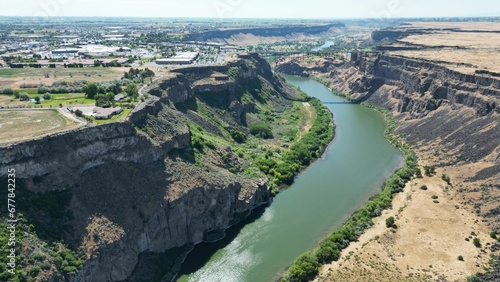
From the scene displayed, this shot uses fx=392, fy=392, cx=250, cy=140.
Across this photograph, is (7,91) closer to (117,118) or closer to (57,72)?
(57,72)

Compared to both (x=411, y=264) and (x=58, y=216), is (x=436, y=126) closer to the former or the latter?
(x=411, y=264)

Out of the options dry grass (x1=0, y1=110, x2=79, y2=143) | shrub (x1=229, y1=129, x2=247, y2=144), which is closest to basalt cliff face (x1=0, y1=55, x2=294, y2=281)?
dry grass (x1=0, y1=110, x2=79, y2=143)

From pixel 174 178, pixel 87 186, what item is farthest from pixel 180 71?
pixel 87 186

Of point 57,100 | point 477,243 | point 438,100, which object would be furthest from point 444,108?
point 57,100

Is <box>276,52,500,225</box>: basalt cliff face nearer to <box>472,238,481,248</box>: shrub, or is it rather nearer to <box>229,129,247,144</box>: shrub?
<box>472,238,481,248</box>: shrub

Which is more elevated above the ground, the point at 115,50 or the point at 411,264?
the point at 115,50

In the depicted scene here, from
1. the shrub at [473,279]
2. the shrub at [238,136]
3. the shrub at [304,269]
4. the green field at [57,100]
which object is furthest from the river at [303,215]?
the green field at [57,100]

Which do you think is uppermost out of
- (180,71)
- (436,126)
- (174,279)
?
(180,71)
